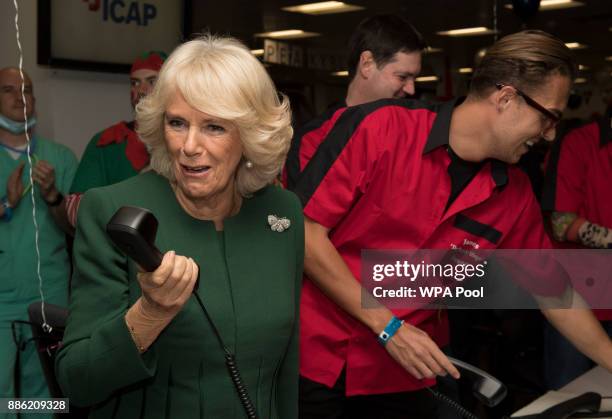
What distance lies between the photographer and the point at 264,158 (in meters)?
1.65

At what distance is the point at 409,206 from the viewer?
7.11 feet

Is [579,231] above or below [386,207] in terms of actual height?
below

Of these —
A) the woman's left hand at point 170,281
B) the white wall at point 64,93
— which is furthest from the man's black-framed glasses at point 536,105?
the white wall at point 64,93

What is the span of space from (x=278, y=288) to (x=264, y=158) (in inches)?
9.6

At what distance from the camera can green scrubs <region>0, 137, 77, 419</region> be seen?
3.19 m

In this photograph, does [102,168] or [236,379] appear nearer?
[236,379]

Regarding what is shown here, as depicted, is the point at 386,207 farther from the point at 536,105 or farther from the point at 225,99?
the point at 225,99

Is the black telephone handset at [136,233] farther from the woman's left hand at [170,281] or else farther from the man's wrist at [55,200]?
the man's wrist at [55,200]

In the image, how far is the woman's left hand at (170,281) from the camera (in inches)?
48.0

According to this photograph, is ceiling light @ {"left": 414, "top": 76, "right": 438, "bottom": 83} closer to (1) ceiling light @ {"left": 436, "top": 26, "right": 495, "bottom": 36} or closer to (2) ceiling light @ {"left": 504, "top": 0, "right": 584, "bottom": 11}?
(1) ceiling light @ {"left": 436, "top": 26, "right": 495, "bottom": 36}

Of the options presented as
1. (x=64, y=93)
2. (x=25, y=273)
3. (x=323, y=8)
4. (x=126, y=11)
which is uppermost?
(x=323, y=8)

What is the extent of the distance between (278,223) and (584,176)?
214 centimetres

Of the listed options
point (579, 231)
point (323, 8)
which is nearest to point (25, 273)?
point (579, 231)

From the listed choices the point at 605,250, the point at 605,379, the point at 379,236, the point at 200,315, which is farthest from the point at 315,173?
the point at 605,250
